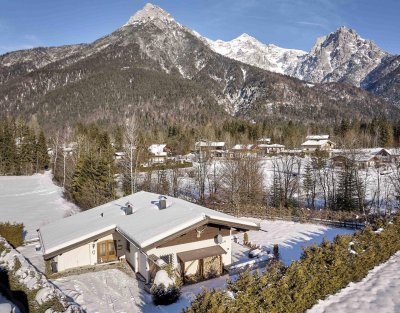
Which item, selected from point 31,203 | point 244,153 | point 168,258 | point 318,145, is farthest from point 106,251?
point 318,145

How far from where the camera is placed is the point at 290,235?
26.2 meters

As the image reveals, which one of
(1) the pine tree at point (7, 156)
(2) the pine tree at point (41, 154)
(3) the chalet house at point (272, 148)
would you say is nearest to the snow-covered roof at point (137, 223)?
(1) the pine tree at point (7, 156)

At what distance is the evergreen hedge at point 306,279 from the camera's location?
9.44 m

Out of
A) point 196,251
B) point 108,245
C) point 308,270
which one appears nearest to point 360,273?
point 308,270

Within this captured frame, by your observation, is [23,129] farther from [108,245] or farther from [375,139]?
[375,139]

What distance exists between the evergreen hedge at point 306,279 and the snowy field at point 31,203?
979 inches

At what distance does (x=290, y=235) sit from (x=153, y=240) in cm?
1403

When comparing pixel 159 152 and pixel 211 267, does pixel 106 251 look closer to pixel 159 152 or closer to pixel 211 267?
pixel 211 267

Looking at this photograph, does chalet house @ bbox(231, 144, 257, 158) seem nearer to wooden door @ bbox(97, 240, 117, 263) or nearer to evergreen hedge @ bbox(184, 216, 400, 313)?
wooden door @ bbox(97, 240, 117, 263)

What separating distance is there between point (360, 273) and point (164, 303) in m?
7.82

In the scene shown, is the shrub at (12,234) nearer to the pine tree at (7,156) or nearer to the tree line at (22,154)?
the tree line at (22,154)

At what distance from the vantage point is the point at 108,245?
1980 cm

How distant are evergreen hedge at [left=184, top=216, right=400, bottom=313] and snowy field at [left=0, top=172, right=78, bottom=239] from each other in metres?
24.9

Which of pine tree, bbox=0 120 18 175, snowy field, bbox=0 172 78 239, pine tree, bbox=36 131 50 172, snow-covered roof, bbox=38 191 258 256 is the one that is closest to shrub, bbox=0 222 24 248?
snowy field, bbox=0 172 78 239
